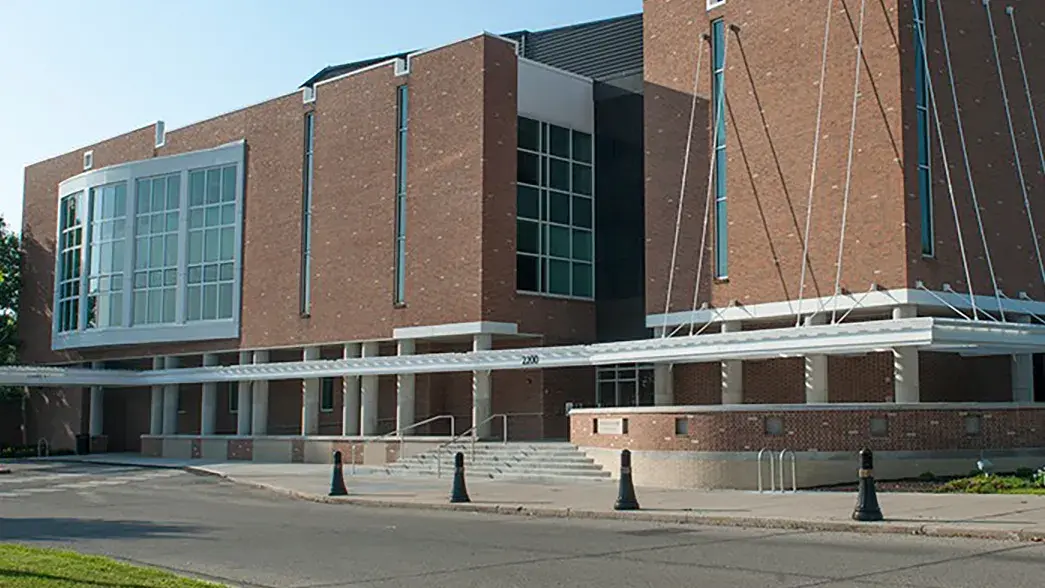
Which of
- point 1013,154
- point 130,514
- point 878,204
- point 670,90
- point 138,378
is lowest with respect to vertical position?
point 130,514

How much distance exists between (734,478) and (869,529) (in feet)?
29.7

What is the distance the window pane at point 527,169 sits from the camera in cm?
4059

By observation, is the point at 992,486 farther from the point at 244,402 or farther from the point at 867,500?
the point at 244,402

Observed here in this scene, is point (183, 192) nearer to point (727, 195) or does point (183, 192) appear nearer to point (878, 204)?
point (727, 195)

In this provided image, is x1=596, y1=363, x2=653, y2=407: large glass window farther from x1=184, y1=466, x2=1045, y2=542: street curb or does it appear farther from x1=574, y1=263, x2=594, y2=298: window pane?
x1=184, y1=466, x2=1045, y2=542: street curb

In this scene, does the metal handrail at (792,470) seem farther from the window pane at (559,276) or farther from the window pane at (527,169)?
the window pane at (527,169)

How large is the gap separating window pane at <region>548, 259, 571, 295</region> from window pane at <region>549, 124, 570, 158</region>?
12.7 ft

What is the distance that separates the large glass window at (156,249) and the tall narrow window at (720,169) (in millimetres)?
27117

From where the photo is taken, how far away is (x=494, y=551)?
14195 mm

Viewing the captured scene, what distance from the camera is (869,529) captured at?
15562mm

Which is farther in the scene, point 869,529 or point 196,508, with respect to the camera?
point 196,508

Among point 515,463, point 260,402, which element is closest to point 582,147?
point 515,463

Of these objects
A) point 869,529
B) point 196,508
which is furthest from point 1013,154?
point 196,508

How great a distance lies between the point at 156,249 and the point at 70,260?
741cm
